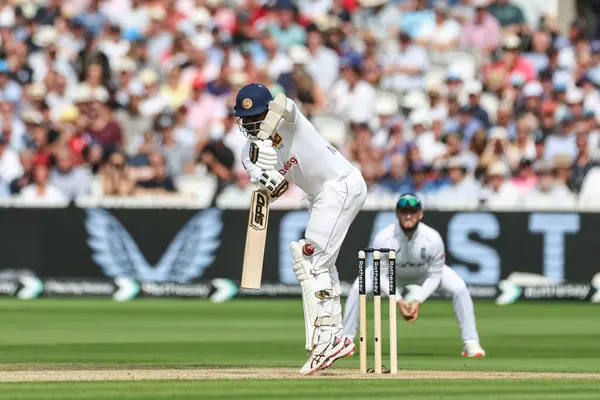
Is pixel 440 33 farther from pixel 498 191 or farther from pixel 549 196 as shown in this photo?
pixel 549 196

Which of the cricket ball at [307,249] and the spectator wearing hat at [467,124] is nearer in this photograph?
the cricket ball at [307,249]

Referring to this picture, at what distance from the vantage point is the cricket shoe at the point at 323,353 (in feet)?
33.7

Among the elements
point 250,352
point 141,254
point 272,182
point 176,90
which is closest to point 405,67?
point 176,90

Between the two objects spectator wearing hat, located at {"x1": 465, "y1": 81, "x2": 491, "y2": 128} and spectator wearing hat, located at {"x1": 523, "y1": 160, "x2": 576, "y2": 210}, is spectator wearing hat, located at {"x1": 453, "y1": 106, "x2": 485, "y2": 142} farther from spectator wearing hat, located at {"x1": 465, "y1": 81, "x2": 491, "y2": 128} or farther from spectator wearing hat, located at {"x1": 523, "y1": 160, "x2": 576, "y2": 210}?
spectator wearing hat, located at {"x1": 523, "y1": 160, "x2": 576, "y2": 210}

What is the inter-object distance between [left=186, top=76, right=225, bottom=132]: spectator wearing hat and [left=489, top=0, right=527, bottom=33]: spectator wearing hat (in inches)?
203

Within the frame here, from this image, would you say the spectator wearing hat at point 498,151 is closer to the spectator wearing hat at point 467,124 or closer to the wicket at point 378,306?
the spectator wearing hat at point 467,124

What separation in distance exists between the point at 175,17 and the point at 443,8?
14.7 ft

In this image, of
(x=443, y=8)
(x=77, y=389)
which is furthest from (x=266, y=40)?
(x=77, y=389)

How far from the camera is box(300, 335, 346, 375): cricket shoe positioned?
10266mm

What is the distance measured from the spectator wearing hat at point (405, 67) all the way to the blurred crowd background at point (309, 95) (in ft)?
0.08

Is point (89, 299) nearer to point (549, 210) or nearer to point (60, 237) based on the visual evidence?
point (60, 237)

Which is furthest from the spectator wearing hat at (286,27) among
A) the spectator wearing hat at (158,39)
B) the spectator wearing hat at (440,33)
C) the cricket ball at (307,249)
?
the cricket ball at (307,249)

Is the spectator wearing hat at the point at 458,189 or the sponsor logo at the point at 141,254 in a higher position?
the spectator wearing hat at the point at 458,189

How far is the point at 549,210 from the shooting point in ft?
63.4
